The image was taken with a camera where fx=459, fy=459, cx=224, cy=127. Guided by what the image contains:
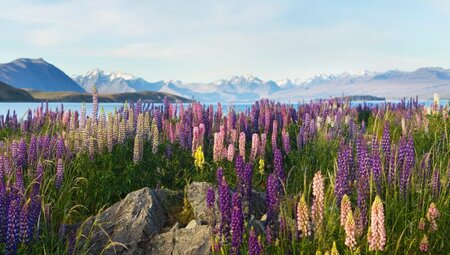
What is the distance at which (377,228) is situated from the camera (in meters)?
4.36

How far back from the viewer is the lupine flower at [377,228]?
13.6 ft

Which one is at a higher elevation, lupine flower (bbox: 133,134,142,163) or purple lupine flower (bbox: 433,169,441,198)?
lupine flower (bbox: 133,134,142,163)

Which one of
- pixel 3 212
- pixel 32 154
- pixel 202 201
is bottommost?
pixel 202 201

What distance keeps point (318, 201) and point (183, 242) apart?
193cm

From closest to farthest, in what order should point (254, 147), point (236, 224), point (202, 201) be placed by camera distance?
point (236, 224)
point (202, 201)
point (254, 147)

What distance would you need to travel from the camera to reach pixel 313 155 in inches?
417

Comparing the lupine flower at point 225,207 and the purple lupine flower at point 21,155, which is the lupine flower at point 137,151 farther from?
the lupine flower at point 225,207

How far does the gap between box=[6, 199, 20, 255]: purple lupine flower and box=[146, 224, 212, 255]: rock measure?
1641 millimetres

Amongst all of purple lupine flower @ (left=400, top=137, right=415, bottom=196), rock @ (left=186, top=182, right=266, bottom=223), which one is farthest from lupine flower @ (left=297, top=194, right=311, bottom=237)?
purple lupine flower @ (left=400, top=137, right=415, bottom=196)

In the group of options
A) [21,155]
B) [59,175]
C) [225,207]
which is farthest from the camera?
[21,155]

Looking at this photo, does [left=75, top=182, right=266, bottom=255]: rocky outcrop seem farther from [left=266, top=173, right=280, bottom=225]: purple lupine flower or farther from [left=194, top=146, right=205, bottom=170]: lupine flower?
[left=194, top=146, right=205, bottom=170]: lupine flower

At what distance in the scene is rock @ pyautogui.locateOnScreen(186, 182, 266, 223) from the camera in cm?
671

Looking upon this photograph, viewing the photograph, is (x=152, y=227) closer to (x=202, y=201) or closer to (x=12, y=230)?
(x=202, y=201)

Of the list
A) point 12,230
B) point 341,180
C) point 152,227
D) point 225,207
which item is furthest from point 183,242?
point 341,180
